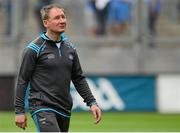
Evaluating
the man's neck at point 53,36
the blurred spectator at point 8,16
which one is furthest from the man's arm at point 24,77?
the blurred spectator at point 8,16

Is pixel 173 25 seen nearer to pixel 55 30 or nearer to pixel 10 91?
pixel 10 91

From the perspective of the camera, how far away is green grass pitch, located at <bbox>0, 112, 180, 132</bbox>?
14.0 m

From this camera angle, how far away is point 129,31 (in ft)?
62.7

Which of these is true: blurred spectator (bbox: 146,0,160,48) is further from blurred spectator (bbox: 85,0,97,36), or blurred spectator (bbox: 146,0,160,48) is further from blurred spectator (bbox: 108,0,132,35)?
blurred spectator (bbox: 85,0,97,36)

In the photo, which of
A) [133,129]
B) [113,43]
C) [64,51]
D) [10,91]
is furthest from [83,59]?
[64,51]

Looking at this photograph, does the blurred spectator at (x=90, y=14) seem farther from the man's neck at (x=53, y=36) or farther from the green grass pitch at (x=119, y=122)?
the man's neck at (x=53, y=36)

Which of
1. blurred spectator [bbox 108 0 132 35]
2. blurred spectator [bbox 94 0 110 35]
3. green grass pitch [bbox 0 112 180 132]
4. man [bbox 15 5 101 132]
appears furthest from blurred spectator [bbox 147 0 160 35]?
man [bbox 15 5 101 132]

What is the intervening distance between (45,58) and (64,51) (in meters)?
0.24

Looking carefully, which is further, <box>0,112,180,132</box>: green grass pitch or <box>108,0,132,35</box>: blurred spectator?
<box>108,0,132,35</box>: blurred spectator

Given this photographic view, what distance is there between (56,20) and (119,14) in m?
11.7

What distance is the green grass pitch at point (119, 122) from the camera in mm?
13992

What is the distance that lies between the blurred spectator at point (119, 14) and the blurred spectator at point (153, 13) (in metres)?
0.55

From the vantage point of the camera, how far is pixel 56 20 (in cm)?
732

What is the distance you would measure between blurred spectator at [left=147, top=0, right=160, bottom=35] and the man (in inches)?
456
